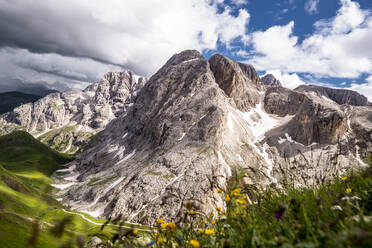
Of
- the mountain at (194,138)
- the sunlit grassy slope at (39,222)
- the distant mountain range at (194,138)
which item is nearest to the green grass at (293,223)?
the sunlit grassy slope at (39,222)

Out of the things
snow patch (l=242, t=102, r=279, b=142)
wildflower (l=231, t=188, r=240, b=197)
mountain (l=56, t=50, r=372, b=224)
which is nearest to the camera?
wildflower (l=231, t=188, r=240, b=197)

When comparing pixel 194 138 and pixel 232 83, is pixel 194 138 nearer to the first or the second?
pixel 194 138

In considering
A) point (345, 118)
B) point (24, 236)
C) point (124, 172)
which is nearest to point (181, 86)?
point (124, 172)

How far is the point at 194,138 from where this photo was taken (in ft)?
346

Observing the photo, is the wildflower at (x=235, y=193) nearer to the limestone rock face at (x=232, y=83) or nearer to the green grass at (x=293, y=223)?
the green grass at (x=293, y=223)

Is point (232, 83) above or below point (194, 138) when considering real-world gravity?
above

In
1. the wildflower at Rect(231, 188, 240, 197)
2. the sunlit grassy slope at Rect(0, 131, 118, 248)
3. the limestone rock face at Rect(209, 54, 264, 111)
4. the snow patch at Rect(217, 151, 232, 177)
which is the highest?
the limestone rock face at Rect(209, 54, 264, 111)

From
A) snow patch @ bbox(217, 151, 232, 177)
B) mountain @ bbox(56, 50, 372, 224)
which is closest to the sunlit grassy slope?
mountain @ bbox(56, 50, 372, 224)

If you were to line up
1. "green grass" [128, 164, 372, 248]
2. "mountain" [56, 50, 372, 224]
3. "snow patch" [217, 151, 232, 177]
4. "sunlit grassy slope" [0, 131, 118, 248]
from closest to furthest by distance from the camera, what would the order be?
"sunlit grassy slope" [0, 131, 118, 248]
"green grass" [128, 164, 372, 248]
"mountain" [56, 50, 372, 224]
"snow patch" [217, 151, 232, 177]

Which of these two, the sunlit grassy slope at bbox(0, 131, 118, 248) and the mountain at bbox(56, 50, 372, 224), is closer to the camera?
the sunlit grassy slope at bbox(0, 131, 118, 248)

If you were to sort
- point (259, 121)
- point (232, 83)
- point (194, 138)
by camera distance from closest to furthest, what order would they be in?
point (194, 138), point (232, 83), point (259, 121)

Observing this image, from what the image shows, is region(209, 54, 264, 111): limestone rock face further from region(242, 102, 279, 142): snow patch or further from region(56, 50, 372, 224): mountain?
region(242, 102, 279, 142): snow patch

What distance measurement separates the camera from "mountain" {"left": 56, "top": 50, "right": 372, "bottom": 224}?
3263 inches

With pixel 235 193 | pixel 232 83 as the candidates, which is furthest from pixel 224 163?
pixel 232 83
